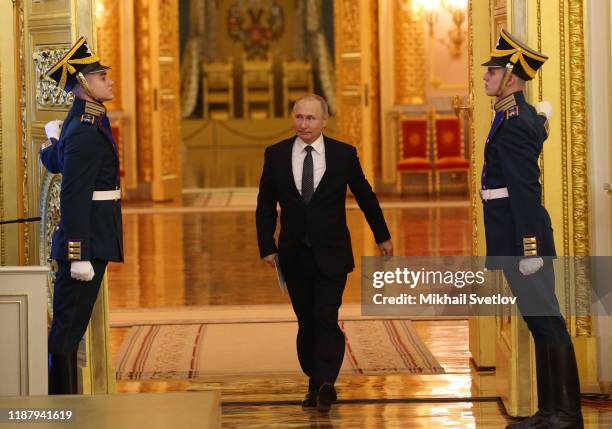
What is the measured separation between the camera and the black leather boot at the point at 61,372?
5.48 metres

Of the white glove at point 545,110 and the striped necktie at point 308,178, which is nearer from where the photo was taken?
the white glove at point 545,110

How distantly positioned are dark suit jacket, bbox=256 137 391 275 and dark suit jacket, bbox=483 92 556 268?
0.83 m

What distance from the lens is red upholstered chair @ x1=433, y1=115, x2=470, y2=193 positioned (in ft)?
54.0

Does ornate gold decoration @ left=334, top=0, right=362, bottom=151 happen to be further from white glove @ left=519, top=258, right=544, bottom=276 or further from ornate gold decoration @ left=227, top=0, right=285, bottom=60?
white glove @ left=519, top=258, right=544, bottom=276

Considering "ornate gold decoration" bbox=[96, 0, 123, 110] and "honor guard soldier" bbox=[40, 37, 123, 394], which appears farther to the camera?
"ornate gold decoration" bbox=[96, 0, 123, 110]

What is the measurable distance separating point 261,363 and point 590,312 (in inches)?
74.4

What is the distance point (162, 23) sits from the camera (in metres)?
16.5

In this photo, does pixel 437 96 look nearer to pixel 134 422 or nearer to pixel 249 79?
pixel 249 79

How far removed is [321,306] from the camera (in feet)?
19.4

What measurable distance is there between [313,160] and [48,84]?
1.27 m

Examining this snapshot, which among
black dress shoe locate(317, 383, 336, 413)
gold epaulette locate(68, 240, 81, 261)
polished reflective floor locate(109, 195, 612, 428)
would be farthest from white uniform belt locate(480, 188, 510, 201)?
gold epaulette locate(68, 240, 81, 261)

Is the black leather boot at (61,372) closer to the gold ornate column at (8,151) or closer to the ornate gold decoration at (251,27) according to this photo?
the gold ornate column at (8,151)

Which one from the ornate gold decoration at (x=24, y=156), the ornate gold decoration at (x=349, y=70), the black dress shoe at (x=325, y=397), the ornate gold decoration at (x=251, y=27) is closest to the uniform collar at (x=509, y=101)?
the black dress shoe at (x=325, y=397)

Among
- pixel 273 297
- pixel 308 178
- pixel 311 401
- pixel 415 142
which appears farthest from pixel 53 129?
pixel 415 142
